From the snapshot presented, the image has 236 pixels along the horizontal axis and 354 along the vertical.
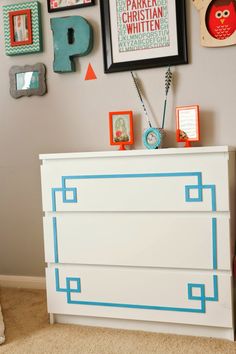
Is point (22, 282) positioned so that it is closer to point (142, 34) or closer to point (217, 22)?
point (142, 34)

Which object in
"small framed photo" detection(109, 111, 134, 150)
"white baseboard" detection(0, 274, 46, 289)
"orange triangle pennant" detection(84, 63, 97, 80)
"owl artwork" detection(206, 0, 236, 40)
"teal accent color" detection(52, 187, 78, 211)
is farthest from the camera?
"white baseboard" detection(0, 274, 46, 289)

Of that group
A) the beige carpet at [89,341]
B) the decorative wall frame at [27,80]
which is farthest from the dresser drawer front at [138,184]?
the decorative wall frame at [27,80]

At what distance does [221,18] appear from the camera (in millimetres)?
2250

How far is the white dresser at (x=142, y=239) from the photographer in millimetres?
1921

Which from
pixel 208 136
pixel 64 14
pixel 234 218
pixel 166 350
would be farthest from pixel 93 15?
pixel 166 350

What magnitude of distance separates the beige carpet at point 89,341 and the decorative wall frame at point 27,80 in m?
1.28

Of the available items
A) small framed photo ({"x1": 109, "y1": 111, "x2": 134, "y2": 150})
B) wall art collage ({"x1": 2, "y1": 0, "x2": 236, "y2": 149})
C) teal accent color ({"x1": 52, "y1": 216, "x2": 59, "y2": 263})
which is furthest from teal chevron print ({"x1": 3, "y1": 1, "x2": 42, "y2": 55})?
teal accent color ({"x1": 52, "y1": 216, "x2": 59, "y2": 263})

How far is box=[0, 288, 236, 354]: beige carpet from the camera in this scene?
6.15 ft

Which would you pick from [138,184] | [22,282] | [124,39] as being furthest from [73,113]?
[22,282]

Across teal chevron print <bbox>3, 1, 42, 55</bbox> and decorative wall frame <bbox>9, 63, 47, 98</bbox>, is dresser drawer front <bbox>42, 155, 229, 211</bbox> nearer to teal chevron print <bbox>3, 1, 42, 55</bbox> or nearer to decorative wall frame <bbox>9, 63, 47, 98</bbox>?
decorative wall frame <bbox>9, 63, 47, 98</bbox>

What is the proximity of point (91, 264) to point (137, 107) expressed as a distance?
0.89 m

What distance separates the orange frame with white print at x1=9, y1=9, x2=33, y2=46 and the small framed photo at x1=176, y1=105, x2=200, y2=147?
3.30ft

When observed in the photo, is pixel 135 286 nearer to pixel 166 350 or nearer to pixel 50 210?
pixel 166 350

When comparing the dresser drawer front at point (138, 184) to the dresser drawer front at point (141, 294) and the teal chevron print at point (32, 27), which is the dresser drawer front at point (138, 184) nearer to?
the dresser drawer front at point (141, 294)
